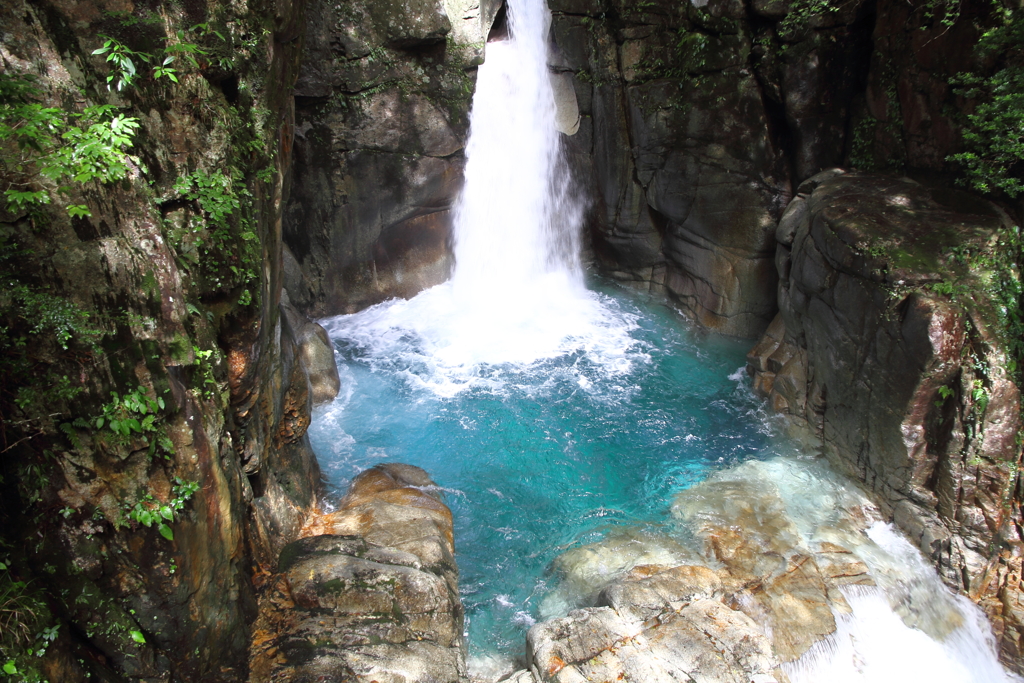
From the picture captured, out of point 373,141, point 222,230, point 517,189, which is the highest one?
point 373,141

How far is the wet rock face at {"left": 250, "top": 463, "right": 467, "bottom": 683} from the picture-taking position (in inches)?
184

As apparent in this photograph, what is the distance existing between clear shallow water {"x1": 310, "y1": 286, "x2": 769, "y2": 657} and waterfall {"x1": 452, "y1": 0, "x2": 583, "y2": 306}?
154cm

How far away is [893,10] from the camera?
865 centimetres

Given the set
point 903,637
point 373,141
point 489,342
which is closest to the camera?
point 903,637

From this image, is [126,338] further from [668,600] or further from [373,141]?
[373,141]

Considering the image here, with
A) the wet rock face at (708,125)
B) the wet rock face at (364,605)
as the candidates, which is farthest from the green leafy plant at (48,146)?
the wet rock face at (708,125)

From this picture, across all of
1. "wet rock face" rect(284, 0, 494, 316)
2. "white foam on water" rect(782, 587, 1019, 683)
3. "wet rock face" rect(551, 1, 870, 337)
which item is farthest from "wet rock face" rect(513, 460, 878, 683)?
"wet rock face" rect(284, 0, 494, 316)

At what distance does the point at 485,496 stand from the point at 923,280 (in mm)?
5993

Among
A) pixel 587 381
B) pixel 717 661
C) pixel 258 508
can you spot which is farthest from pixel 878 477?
pixel 258 508

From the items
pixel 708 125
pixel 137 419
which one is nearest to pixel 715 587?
pixel 137 419

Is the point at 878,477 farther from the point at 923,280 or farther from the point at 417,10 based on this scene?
the point at 417,10

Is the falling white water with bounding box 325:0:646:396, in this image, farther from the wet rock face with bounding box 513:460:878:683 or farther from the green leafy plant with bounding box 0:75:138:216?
the green leafy plant with bounding box 0:75:138:216

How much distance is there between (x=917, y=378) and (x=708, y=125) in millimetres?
5737

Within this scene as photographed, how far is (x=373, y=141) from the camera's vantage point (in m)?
11.1
